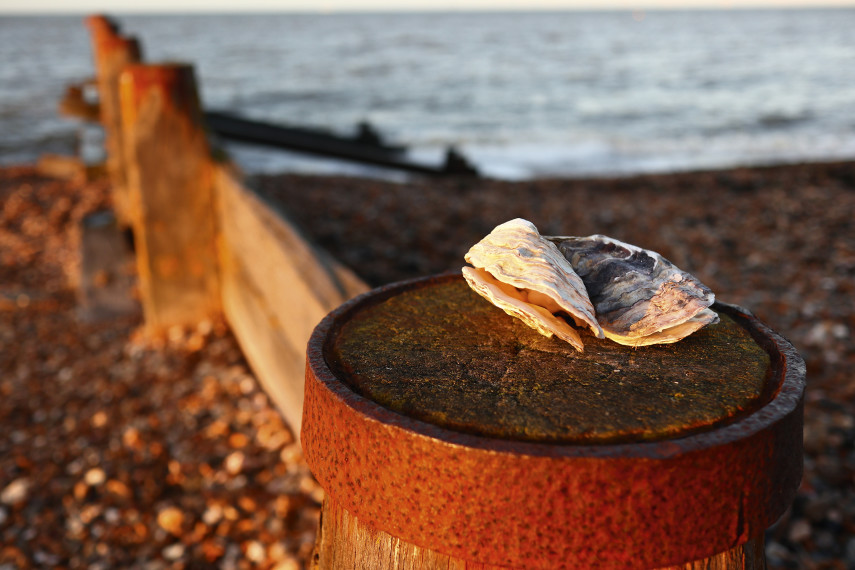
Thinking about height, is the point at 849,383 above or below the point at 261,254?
below

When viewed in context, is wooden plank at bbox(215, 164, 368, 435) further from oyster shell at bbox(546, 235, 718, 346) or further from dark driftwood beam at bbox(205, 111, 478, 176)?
dark driftwood beam at bbox(205, 111, 478, 176)

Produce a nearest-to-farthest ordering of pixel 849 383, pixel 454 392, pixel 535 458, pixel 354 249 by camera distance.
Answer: pixel 535 458 < pixel 454 392 < pixel 849 383 < pixel 354 249

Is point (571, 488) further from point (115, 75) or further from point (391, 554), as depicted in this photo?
point (115, 75)

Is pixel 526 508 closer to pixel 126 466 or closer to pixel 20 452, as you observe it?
pixel 126 466

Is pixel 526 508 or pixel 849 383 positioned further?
pixel 849 383

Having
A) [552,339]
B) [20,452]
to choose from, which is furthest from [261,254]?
[552,339]

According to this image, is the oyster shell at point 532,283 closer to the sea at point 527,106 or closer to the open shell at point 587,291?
the open shell at point 587,291

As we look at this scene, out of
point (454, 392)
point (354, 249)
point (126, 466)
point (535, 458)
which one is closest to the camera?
point (535, 458)
